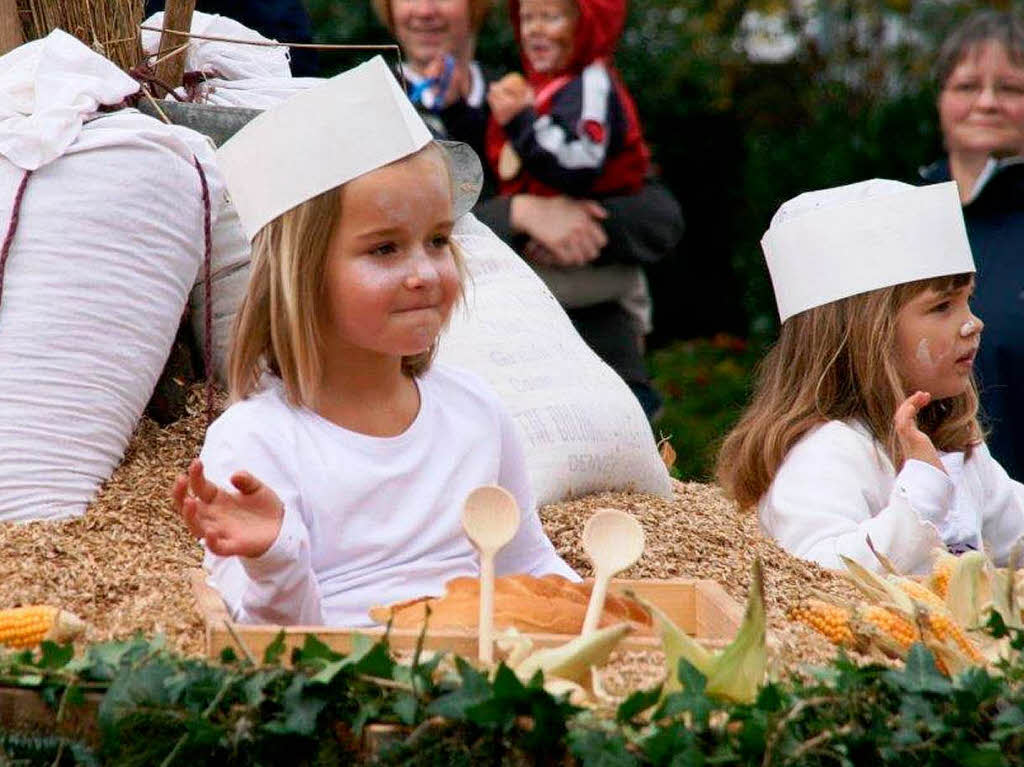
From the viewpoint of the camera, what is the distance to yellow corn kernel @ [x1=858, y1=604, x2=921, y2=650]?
2605 millimetres

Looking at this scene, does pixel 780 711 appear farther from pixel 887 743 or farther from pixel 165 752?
pixel 165 752

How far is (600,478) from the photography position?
377 centimetres

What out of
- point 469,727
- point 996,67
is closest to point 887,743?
point 469,727

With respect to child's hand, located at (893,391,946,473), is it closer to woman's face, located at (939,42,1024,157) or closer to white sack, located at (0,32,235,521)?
white sack, located at (0,32,235,521)

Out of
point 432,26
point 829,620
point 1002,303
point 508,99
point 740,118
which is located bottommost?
point 740,118

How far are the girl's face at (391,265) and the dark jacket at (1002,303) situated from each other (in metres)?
2.46

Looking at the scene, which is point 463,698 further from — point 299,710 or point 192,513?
point 192,513

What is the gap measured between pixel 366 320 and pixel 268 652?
2.20ft

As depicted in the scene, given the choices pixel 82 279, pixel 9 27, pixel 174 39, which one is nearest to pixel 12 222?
pixel 82 279

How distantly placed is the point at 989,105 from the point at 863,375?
67.5 inches

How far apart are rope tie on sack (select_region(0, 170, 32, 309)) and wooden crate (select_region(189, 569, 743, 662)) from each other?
745 millimetres

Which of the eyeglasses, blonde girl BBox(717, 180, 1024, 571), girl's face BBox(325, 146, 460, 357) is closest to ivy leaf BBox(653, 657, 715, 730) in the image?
girl's face BBox(325, 146, 460, 357)

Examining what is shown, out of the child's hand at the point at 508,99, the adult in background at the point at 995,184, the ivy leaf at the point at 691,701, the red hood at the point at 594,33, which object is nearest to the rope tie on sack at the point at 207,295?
the ivy leaf at the point at 691,701

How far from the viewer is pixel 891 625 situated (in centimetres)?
263
